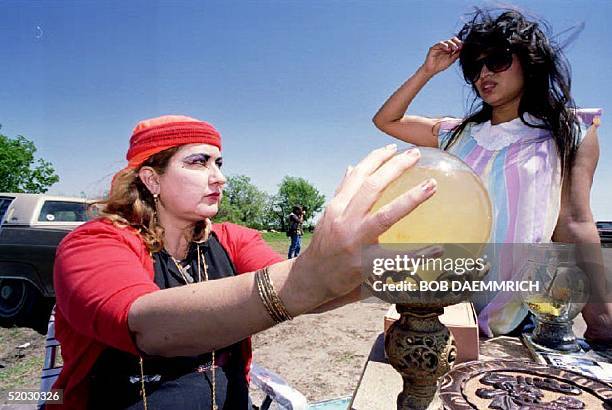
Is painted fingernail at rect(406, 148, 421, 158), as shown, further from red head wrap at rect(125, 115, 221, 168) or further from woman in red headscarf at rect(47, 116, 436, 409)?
red head wrap at rect(125, 115, 221, 168)

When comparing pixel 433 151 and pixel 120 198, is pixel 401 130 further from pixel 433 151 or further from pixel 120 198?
pixel 433 151

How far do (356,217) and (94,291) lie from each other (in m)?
0.91

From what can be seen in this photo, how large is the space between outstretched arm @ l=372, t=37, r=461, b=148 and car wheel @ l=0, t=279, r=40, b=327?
738 cm

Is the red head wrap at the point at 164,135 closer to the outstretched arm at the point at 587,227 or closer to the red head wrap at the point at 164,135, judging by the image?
the red head wrap at the point at 164,135

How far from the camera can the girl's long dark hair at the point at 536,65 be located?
2.01 m

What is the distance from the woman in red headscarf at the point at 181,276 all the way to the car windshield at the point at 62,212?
6.47 meters

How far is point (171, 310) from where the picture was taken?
36.8 inches

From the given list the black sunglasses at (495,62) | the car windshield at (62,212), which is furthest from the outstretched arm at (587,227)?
the car windshield at (62,212)

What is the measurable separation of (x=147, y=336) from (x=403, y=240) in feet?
2.04

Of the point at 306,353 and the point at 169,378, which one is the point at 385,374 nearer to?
the point at 169,378

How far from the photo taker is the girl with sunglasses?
2016 millimetres

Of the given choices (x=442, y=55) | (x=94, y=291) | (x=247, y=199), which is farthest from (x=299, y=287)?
(x=247, y=199)

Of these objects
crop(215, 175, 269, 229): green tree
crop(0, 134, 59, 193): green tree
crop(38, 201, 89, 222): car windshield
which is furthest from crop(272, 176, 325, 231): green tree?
crop(38, 201, 89, 222): car windshield

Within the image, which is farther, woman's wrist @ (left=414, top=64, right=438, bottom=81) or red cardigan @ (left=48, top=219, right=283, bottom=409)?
woman's wrist @ (left=414, top=64, right=438, bottom=81)
